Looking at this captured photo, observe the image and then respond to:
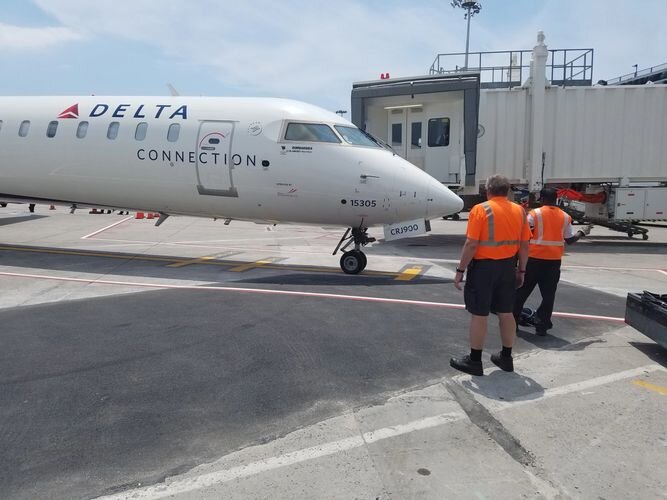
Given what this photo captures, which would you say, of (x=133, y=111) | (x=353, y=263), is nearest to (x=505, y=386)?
(x=353, y=263)

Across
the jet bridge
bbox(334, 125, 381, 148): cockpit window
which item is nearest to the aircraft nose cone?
bbox(334, 125, 381, 148): cockpit window

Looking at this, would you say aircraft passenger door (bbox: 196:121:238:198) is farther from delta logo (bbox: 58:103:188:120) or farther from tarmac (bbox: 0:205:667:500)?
tarmac (bbox: 0:205:667:500)

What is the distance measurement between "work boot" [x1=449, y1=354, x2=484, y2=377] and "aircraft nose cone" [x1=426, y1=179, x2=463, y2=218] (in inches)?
186

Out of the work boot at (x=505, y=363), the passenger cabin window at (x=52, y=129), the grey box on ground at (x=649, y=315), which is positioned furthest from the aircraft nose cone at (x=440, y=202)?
the passenger cabin window at (x=52, y=129)

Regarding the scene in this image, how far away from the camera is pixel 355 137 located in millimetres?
9109

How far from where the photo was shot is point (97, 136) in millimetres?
10062

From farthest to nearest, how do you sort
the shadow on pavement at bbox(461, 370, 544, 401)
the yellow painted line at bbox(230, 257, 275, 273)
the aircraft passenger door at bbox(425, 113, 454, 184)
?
the aircraft passenger door at bbox(425, 113, 454, 184), the yellow painted line at bbox(230, 257, 275, 273), the shadow on pavement at bbox(461, 370, 544, 401)

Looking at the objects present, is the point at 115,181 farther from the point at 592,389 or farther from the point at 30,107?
the point at 592,389

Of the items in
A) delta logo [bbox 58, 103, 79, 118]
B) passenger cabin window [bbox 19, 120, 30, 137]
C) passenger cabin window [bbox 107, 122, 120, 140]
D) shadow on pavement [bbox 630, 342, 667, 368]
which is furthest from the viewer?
passenger cabin window [bbox 19, 120, 30, 137]

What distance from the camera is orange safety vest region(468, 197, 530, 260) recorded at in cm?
427

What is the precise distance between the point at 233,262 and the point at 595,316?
691 centimetres

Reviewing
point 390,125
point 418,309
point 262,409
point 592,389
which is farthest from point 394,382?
point 390,125

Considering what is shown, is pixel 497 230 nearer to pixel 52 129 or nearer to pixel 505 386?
pixel 505 386

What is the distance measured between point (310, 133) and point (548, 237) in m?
4.81
